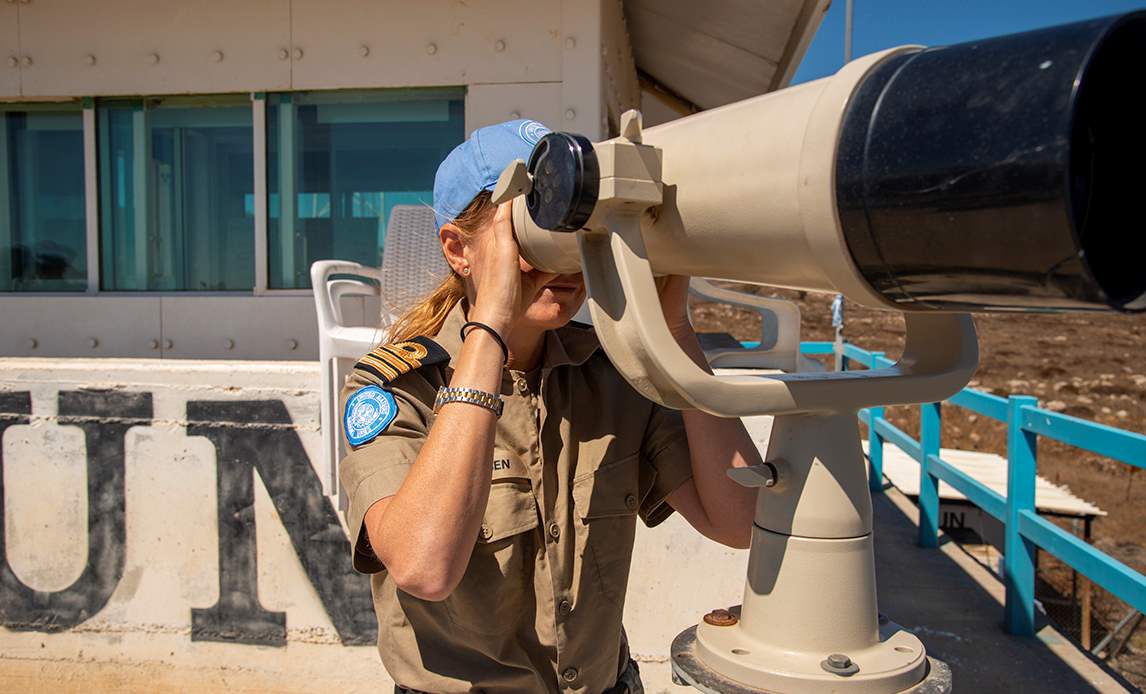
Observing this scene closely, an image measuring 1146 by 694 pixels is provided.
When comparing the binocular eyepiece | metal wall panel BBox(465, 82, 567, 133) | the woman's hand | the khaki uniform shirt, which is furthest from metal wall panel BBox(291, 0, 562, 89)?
the binocular eyepiece

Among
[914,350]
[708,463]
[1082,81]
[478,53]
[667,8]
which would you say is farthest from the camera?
[667,8]

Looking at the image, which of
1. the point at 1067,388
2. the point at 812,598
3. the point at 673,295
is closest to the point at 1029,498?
the point at 673,295

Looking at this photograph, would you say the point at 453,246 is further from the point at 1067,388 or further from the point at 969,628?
the point at 1067,388

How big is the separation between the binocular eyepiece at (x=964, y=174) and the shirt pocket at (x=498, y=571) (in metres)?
0.79

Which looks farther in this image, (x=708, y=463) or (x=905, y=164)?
(x=708, y=463)

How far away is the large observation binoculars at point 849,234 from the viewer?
62cm

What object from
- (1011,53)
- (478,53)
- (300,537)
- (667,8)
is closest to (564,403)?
(1011,53)

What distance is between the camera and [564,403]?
1.57 meters

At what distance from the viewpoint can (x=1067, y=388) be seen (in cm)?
2458

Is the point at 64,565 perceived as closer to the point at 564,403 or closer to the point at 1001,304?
the point at 564,403

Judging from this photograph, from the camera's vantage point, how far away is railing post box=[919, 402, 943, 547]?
19.5 ft

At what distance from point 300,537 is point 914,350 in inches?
122

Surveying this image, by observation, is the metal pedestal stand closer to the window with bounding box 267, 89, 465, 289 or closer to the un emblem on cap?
the un emblem on cap

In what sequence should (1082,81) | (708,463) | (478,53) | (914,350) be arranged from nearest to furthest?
(1082,81) → (914,350) → (708,463) → (478,53)
